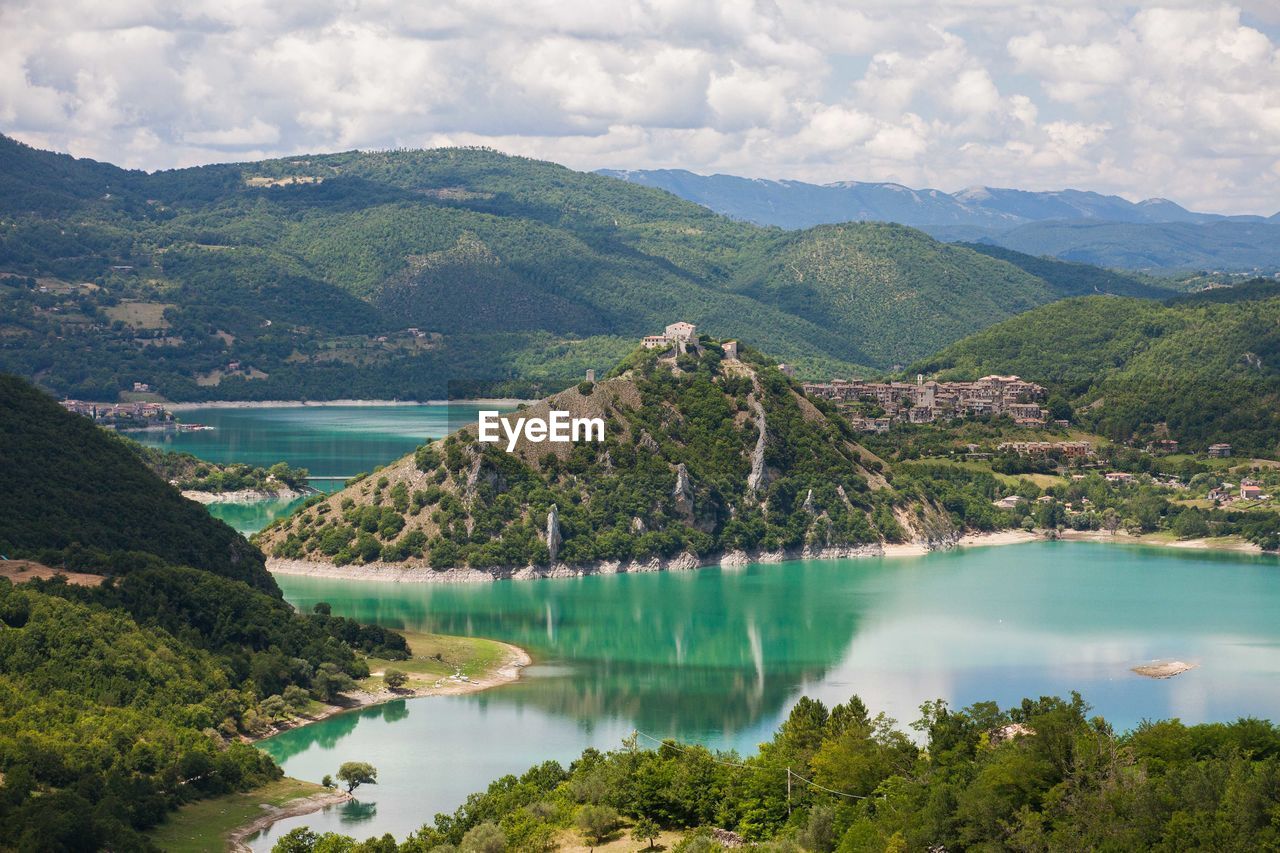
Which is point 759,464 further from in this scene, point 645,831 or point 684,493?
point 645,831

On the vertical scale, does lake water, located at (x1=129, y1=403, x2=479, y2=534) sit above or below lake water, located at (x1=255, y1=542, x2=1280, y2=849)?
above

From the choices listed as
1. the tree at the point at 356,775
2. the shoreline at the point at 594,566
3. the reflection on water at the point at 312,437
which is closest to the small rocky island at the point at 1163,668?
the shoreline at the point at 594,566

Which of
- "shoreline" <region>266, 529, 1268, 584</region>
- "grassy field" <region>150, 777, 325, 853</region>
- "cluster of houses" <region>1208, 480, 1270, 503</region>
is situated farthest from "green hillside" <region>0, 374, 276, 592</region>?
"cluster of houses" <region>1208, 480, 1270, 503</region>

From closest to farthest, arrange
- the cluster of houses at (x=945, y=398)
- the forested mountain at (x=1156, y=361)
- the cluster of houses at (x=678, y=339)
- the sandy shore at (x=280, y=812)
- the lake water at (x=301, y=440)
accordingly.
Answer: the sandy shore at (x=280, y=812) → the cluster of houses at (x=678, y=339) → the lake water at (x=301, y=440) → the forested mountain at (x=1156, y=361) → the cluster of houses at (x=945, y=398)

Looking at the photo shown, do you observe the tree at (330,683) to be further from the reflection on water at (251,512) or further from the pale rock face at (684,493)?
the reflection on water at (251,512)

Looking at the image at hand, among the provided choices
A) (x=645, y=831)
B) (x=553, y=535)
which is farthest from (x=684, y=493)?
(x=645, y=831)

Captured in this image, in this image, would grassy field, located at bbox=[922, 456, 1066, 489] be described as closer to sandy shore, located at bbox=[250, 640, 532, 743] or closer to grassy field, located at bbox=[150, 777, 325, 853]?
sandy shore, located at bbox=[250, 640, 532, 743]

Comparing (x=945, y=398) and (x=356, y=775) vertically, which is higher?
(x=945, y=398)
